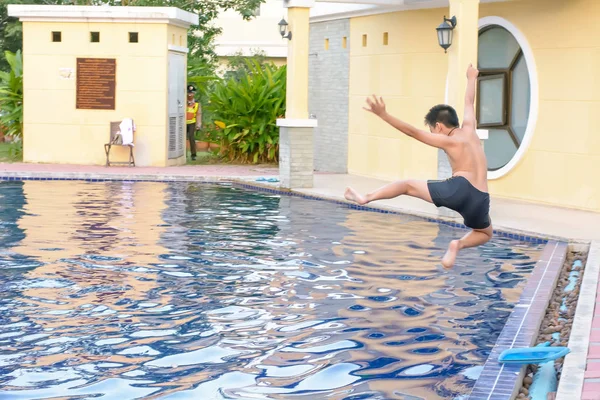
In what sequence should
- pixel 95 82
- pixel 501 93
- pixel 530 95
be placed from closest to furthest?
pixel 530 95, pixel 501 93, pixel 95 82

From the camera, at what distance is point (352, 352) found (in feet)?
24.9

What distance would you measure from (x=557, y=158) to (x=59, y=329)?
10.9 meters

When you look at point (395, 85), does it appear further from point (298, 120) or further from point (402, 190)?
point (402, 190)

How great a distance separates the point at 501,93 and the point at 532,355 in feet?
38.7

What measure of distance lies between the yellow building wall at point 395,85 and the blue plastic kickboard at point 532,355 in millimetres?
12841

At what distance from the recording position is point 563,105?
16719 mm

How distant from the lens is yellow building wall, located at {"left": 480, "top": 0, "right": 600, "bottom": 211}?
1614 centimetres

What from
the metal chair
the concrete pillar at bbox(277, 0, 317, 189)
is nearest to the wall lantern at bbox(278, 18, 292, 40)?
the concrete pillar at bbox(277, 0, 317, 189)

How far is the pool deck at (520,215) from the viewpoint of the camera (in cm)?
660

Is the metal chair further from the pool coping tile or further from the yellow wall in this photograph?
the pool coping tile

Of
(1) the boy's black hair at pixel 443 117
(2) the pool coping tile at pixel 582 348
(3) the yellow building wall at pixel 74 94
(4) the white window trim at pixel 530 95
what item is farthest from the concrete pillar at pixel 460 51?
(3) the yellow building wall at pixel 74 94

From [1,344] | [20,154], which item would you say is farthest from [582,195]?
[20,154]

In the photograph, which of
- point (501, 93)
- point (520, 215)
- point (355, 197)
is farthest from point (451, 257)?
point (501, 93)

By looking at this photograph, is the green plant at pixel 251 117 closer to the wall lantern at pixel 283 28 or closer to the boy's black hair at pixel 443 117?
the wall lantern at pixel 283 28
